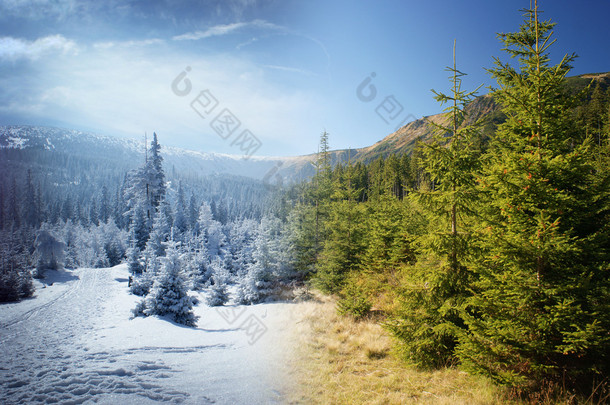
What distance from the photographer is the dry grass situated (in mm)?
5672

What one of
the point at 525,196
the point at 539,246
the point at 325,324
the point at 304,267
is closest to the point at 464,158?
the point at 525,196

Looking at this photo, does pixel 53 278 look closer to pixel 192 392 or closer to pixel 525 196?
pixel 192 392

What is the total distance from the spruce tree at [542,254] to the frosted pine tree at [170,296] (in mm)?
13938

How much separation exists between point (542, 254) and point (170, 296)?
16193 millimetres

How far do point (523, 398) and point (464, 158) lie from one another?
570 centimetres

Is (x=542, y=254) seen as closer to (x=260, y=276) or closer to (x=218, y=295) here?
(x=260, y=276)

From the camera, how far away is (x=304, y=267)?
22.6m

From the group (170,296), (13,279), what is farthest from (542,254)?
(13,279)

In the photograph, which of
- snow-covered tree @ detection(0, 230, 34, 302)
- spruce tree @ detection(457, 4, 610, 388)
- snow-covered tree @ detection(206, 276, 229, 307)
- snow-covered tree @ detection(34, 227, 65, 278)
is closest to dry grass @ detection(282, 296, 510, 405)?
spruce tree @ detection(457, 4, 610, 388)

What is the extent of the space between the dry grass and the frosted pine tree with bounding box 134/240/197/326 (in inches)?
281

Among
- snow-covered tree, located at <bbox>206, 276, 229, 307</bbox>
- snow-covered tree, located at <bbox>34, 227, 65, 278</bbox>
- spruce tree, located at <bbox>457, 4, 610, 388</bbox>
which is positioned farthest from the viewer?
snow-covered tree, located at <bbox>34, 227, 65, 278</bbox>

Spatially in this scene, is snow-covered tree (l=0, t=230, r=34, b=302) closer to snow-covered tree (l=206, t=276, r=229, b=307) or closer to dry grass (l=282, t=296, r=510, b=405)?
snow-covered tree (l=206, t=276, r=229, b=307)

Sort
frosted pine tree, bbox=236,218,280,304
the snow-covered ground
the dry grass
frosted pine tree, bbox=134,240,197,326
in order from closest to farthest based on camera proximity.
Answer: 1. the snow-covered ground
2. the dry grass
3. frosted pine tree, bbox=134,240,197,326
4. frosted pine tree, bbox=236,218,280,304

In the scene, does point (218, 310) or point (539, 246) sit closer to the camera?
point (539, 246)
